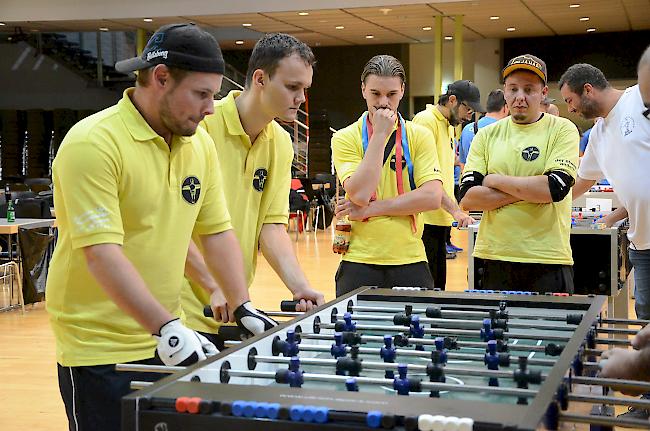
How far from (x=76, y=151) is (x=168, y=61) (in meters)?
0.33

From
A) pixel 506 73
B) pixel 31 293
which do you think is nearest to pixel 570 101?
pixel 506 73

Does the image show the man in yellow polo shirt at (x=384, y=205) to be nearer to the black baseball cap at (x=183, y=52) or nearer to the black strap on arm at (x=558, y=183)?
the black strap on arm at (x=558, y=183)

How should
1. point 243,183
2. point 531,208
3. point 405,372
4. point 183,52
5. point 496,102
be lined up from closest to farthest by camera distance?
point 405,372
point 183,52
point 243,183
point 531,208
point 496,102

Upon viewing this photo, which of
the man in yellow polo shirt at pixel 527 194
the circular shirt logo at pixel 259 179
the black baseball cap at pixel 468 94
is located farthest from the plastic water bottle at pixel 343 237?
the black baseball cap at pixel 468 94

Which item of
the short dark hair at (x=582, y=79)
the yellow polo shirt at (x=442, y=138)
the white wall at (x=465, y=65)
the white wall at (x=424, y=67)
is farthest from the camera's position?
the white wall at (x=424, y=67)

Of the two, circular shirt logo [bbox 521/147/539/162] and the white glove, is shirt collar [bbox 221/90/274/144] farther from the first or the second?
circular shirt logo [bbox 521/147/539/162]

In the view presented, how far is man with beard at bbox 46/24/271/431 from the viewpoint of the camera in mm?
2217

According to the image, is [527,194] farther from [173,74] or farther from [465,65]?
[465,65]

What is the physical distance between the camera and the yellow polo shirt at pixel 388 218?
3.83m

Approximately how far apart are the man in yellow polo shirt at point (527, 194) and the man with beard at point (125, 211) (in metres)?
1.90

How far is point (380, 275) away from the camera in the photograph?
383 centimetres

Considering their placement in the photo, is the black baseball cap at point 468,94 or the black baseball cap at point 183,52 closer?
the black baseball cap at point 183,52

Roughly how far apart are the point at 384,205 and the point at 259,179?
2.86ft

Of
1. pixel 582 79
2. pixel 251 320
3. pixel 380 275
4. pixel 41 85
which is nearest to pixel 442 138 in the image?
pixel 582 79
